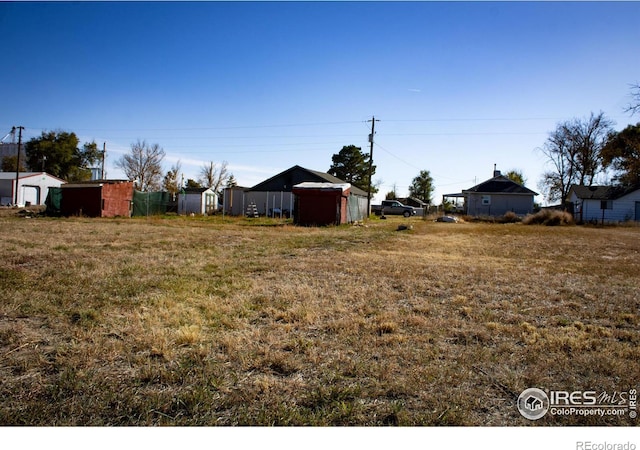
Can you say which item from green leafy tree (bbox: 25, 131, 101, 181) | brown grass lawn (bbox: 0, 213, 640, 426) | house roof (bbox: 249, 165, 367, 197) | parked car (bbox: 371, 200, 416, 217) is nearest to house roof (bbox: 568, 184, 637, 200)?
parked car (bbox: 371, 200, 416, 217)

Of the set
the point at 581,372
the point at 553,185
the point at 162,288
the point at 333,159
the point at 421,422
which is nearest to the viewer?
the point at 421,422

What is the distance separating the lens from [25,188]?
41.6m

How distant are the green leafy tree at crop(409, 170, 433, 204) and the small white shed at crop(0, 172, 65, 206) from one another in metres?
60.8

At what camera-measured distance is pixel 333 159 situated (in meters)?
63.2

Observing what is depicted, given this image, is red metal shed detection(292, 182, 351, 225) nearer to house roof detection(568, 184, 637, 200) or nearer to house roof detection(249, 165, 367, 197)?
house roof detection(249, 165, 367, 197)

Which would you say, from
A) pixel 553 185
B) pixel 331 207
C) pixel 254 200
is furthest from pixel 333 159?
pixel 331 207

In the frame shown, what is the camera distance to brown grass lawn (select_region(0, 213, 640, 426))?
2480 mm

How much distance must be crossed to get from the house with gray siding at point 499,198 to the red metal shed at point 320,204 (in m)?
25.0

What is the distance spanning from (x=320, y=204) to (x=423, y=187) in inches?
2245

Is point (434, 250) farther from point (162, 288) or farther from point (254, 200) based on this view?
point (254, 200)

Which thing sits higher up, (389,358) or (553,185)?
(553,185)

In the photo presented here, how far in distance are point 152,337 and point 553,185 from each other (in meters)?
56.9

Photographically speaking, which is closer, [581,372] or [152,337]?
[581,372]

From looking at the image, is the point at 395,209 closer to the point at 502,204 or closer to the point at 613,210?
the point at 502,204
